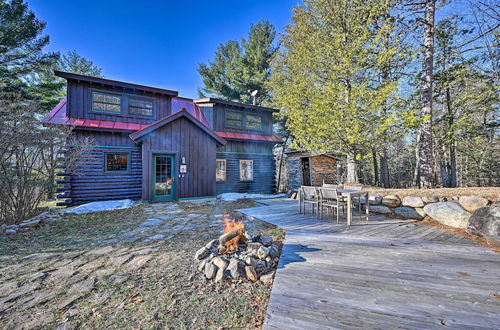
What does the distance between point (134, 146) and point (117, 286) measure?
27.7ft

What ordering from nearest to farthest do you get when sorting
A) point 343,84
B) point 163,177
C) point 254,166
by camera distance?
point 343,84
point 163,177
point 254,166

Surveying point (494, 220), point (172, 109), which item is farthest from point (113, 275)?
point (172, 109)

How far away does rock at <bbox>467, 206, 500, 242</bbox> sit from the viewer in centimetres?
379

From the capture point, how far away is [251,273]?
275 cm

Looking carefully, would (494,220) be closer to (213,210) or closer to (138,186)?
(213,210)

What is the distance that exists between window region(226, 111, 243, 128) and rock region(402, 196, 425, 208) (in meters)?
9.37

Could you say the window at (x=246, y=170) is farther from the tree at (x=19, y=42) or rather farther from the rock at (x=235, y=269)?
the tree at (x=19, y=42)

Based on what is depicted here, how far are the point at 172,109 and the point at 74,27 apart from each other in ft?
26.3

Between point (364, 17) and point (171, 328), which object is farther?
point (364, 17)

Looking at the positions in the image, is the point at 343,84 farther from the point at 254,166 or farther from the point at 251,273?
the point at 251,273

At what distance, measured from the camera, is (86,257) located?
138 inches

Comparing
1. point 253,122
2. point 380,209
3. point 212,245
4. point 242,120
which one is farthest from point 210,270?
point 253,122

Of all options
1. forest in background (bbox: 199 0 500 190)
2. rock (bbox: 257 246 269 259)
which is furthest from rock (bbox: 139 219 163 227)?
forest in background (bbox: 199 0 500 190)

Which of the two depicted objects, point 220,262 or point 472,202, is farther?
point 472,202
